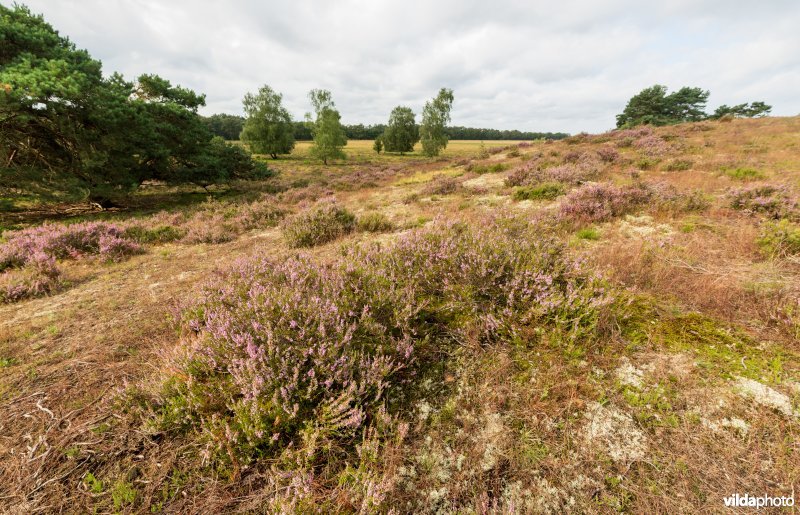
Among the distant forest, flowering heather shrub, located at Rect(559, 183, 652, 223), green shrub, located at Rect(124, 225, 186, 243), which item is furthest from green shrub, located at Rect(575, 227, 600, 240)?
the distant forest

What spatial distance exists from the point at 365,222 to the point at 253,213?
5.25 m

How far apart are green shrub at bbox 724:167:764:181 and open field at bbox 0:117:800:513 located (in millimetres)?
6649

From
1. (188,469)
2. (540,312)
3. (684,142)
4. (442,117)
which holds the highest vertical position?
(442,117)

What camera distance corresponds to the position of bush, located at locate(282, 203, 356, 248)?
7.28 meters

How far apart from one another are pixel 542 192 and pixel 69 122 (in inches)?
671

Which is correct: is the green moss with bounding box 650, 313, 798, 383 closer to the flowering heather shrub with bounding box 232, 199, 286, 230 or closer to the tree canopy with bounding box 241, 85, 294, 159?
the flowering heather shrub with bounding box 232, 199, 286, 230

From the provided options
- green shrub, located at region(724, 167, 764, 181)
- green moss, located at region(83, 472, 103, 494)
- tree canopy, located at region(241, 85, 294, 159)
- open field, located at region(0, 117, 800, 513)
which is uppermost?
tree canopy, located at region(241, 85, 294, 159)

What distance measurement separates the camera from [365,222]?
26.6 ft

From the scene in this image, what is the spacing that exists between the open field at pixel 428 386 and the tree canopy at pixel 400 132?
66.6m

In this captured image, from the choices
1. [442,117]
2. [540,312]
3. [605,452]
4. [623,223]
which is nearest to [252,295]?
[540,312]

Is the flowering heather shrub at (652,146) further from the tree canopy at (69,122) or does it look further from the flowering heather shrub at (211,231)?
the tree canopy at (69,122)

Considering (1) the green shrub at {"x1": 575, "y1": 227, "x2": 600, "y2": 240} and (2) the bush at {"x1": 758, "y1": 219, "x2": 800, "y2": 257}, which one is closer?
(2) the bush at {"x1": 758, "y1": 219, "x2": 800, "y2": 257}

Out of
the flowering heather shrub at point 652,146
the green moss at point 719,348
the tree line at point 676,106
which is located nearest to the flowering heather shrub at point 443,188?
the green moss at point 719,348

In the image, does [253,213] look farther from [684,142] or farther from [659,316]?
[684,142]
